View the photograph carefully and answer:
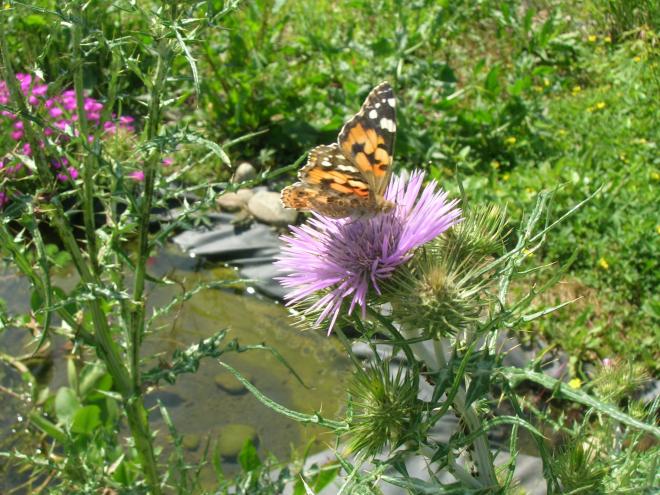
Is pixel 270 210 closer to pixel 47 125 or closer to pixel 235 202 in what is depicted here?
pixel 235 202

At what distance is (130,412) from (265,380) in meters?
1.95

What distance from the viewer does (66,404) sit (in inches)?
118

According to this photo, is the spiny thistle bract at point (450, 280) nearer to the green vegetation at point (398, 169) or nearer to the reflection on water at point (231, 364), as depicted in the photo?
the green vegetation at point (398, 169)

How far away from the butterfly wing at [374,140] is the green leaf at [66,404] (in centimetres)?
183

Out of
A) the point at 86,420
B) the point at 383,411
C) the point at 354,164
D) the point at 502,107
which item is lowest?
the point at 86,420

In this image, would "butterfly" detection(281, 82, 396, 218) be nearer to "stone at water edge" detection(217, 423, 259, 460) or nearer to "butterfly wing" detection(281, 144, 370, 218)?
"butterfly wing" detection(281, 144, 370, 218)

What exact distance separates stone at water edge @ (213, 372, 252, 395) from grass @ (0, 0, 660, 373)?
1.28m

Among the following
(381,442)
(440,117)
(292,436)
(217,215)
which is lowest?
(292,436)

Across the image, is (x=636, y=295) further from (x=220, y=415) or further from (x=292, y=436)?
(x=220, y=415)

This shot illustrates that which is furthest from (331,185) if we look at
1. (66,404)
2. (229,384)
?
(229,384)

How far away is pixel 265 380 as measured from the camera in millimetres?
4062

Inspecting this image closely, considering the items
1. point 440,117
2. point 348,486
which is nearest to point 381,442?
point 348,486

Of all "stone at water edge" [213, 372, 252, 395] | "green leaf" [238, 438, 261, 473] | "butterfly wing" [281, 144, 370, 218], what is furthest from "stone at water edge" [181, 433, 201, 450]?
"butterfly wing" [281, 144, 370, 218]

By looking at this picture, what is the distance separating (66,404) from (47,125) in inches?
64.0
